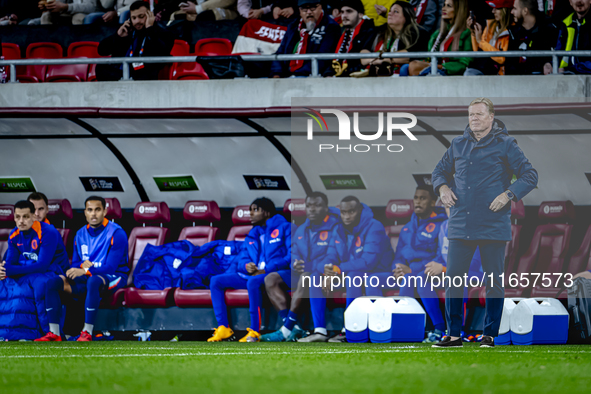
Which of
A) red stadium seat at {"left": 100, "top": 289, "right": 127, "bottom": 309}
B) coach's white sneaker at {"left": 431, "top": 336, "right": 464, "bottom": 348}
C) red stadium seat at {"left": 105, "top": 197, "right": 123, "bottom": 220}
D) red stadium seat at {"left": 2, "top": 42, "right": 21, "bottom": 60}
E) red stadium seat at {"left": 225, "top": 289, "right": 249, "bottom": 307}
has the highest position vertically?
red stadium seat at {"left": 2, "top": 42, "right": 21, "bottom": 60}

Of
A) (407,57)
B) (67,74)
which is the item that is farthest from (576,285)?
(67,74)

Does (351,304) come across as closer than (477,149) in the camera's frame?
No

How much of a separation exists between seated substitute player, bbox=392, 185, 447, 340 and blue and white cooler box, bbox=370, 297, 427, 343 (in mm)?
199

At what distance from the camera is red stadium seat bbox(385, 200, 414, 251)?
6.81m

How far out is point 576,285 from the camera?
6.02 m

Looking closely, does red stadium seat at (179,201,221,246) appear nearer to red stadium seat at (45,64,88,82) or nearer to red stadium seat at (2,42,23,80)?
red stadium seat at (45,64,88,82)

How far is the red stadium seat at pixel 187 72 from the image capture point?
806 centimetres

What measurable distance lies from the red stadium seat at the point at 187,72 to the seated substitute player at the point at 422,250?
111 inches

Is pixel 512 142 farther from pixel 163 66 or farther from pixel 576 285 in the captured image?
Answer: pixel 163 66

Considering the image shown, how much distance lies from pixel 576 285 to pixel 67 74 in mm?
5858

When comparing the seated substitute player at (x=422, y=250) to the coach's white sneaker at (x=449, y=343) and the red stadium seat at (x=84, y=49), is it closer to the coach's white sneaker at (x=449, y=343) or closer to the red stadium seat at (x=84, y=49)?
the coach's white sneaker at (x=449, y=343)

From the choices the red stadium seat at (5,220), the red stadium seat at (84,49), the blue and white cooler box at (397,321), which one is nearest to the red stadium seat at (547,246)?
the blue and white cooler box at (397,321)

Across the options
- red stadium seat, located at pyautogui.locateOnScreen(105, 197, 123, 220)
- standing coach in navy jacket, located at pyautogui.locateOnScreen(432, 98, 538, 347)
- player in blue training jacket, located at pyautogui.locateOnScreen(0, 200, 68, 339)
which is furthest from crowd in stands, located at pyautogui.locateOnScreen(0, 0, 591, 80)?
standing coach in navy jacket, located at pyautogui.locateOnScreen(432, 98, 538, 347)

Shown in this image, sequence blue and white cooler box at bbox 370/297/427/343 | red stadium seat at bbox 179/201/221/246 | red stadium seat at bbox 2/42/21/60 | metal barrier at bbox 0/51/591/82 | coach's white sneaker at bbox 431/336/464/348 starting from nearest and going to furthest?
coach's white sneaker at bbox 431/336/464/348, blue and white cooler box at bbox 370/297/427/343, metal barrier at bbox 0/51/591/82, red stadium seat at bbox 179/201/221/246, red stadium seat at bbox 2/42/21/60
